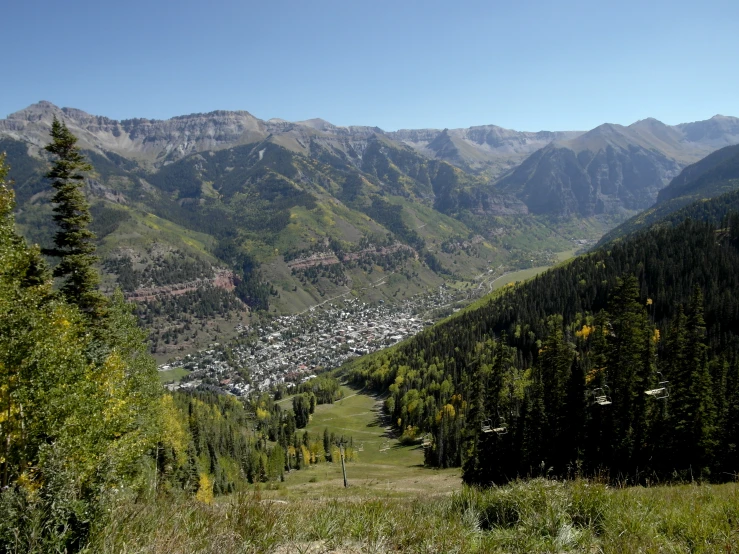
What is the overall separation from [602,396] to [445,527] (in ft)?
158

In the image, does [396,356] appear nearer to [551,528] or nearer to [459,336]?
[459,336]

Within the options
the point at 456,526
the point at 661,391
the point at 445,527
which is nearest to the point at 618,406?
the point at 661,391

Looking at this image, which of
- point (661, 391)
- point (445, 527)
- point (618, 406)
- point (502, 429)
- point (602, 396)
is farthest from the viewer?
point (502, 429)

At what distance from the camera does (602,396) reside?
156ft

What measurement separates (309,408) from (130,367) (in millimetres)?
131386

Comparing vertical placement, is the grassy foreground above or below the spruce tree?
below

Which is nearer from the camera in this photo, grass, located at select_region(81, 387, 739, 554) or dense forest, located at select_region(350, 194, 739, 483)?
grass, located at select_region(81, 387, 739, 554)

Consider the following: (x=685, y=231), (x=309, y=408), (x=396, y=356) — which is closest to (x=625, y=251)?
(x=685, y=231)

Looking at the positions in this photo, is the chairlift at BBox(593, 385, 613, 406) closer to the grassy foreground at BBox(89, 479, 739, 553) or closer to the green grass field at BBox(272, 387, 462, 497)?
the green grass field at BBox(272, 387, 462, 497)

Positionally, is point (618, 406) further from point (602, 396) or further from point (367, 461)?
point (367, 461)

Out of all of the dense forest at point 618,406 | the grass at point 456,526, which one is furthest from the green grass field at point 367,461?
the grass at point 456,526

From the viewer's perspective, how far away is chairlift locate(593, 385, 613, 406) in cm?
4566

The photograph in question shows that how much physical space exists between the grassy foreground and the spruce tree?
25.1 m

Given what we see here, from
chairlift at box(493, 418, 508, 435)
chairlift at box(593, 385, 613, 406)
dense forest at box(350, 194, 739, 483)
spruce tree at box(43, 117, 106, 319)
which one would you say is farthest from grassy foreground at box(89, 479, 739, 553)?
chairlift at box(493, 418, 508, 435)
